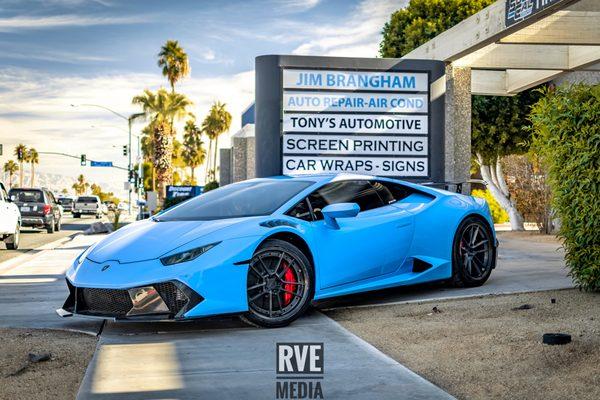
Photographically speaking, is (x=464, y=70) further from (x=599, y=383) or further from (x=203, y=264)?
(x=599, y=383)

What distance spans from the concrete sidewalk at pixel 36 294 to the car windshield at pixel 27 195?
15.4m

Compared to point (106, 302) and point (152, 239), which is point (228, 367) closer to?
point (106, 302)

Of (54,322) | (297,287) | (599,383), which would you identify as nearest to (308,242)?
(297,287)

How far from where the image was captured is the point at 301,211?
25.2 feet

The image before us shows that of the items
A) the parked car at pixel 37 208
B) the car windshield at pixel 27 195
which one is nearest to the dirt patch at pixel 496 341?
the parked car at pixel 37 208

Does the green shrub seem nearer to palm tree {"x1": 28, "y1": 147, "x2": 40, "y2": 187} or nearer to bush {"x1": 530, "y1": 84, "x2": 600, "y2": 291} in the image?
bush {"x1": 530, "y1": 84, "x2": 600, "y2": 291}

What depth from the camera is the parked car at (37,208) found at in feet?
101

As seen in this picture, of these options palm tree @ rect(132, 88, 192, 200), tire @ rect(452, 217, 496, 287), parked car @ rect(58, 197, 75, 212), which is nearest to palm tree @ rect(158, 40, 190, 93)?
palm tree @ rect(132, 88, 192, 200)

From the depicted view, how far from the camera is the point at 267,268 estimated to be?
712 centimetres

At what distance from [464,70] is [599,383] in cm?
1151

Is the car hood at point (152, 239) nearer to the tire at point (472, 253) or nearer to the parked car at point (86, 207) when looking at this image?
the tire at point (472, 253)

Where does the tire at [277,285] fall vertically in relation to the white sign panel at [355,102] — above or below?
below

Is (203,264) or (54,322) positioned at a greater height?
(203,264)

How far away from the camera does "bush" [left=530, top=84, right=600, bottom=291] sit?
25.3ft
